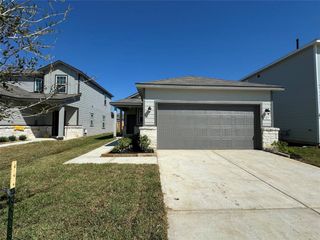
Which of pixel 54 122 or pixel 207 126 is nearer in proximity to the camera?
pixel 207 126

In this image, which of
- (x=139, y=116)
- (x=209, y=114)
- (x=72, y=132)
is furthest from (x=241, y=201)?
(x=72, y=132)

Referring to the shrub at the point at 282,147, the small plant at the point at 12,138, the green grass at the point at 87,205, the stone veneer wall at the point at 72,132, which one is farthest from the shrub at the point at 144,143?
the small plant at the point at 12,138

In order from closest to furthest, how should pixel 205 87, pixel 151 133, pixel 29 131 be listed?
pixel 151 133, pixel 205 87, pixel 29 131

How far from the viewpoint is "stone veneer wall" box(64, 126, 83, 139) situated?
15526 mm

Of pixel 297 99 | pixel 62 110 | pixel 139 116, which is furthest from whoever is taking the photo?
pixel 139 116

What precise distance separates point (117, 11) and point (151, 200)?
32.7 ft

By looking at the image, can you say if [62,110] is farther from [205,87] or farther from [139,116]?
[205,87]

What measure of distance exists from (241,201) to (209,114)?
6452mm

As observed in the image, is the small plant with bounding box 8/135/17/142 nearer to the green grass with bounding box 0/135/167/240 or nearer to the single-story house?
the green grass with bounding box 0/135/167/240

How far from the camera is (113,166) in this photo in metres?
6.07

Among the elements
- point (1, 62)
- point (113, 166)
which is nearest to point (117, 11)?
point (113, 166)

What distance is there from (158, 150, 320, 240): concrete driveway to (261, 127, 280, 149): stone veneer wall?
3168mm

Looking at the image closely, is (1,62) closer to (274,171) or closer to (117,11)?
(274,171)

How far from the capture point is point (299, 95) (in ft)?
37.9
